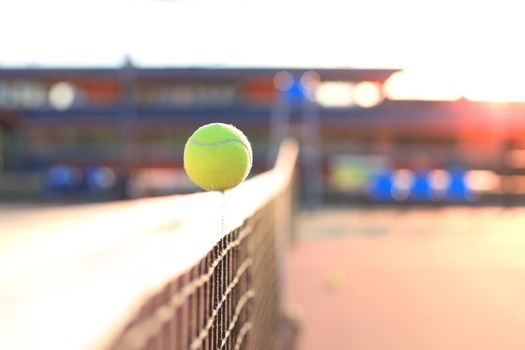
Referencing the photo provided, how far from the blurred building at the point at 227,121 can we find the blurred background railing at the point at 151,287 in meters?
19.9

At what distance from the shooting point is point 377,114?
Result: 30281mm

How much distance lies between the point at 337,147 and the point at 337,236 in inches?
597

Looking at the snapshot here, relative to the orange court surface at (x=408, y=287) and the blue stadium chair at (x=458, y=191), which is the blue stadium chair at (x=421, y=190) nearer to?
the blue stadium chair at (x=458, y=191)

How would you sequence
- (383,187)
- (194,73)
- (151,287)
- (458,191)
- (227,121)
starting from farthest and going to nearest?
(194,73) < (227,121) < (383,187) < (458,191) < (151,287)

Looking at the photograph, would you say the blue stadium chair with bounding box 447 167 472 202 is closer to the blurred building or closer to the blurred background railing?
the blurred building

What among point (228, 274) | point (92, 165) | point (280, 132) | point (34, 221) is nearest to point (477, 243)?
point (34, 221)

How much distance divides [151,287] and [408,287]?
7.92 m

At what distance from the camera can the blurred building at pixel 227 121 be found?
82.7 feet

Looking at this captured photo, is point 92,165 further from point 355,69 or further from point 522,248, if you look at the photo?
point 522,248

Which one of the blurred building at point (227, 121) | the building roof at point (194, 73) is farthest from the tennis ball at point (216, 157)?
the building roof at point (194, 73)

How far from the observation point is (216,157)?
290cm

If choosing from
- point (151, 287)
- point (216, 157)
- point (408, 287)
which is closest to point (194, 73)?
point (408, 287)

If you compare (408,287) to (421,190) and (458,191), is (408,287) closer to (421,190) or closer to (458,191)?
(421,190)

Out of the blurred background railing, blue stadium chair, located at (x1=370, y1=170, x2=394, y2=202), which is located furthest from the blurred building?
the blurred background railing
